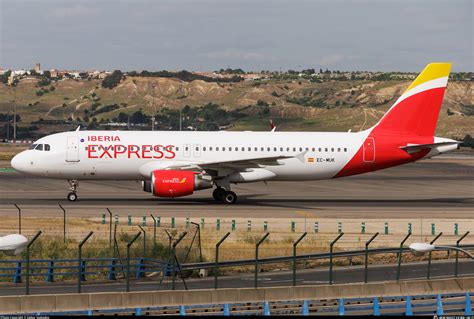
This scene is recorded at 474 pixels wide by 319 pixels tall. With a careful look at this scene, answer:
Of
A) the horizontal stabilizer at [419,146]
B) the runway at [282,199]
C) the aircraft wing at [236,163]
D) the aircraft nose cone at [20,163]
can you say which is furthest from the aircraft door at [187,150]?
the horizontal stabilizer at [419,146]

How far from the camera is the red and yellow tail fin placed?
66.0m

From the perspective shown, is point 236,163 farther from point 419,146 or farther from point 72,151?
point 419,146

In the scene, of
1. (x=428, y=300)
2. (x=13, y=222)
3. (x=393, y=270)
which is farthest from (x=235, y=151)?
(x=428, y=300)

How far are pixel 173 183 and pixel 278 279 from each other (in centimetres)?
2115

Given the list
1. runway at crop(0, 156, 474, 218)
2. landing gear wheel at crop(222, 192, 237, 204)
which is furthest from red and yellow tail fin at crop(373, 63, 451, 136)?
landing gear wheel at crop(222, 192, 237, 204)

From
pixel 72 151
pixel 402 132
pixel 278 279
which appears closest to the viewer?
pixel 278 279

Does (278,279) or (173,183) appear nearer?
(278,279)

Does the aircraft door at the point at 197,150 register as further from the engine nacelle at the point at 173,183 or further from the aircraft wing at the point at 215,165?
the engine nacelle at the point at 173,183

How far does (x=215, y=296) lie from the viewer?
1308 inches

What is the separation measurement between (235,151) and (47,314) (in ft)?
113

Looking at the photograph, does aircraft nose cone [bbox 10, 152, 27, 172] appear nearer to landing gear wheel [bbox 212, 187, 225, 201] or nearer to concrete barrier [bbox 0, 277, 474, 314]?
landing gear wheel [bbox 212, 187, 225, 201]

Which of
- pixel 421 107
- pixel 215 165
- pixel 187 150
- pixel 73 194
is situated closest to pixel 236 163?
pixel 215 165

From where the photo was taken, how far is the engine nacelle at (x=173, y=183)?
5950 centimetres

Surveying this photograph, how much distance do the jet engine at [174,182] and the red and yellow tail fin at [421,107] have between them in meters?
12.8
